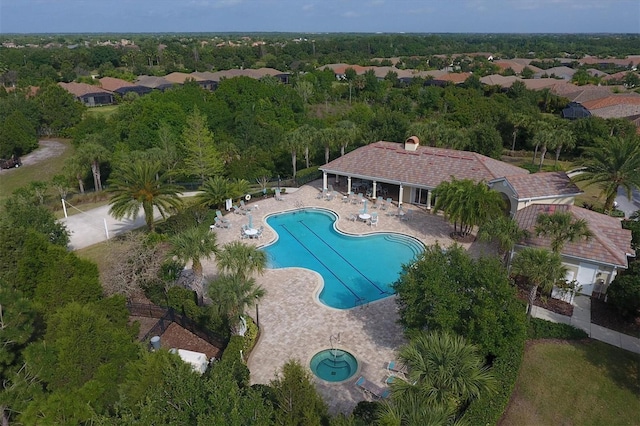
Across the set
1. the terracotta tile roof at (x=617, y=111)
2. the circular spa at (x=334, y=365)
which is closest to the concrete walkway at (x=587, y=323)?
the circular spa at (x=334, y=365)

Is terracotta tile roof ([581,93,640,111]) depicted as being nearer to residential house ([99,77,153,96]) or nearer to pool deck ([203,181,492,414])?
pool deck ([203,181,492,414])

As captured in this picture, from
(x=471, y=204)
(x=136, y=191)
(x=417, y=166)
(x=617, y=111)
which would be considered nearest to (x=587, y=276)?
(x=471, y=204)

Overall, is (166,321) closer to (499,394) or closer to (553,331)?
(499,394)

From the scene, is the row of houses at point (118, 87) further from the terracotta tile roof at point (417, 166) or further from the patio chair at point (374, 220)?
the patio chair at point (374, 220)

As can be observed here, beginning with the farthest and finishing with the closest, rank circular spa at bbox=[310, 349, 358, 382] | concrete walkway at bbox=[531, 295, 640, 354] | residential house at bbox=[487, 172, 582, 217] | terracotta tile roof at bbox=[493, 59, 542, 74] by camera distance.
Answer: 1. terracotta tile roof at bbox=[493, 59, 542, 74]
2. residential house at bbox=[487, 172, 582, 217]
3. concrete walkway at bbox=[531, 295, 640, 354]
4. circular spa at bbox=[310, 349, 358, 382]

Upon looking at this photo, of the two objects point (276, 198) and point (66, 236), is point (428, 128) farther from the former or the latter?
point (66, 236)

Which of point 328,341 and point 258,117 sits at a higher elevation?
point 258,117

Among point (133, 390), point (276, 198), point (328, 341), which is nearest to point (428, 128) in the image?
point (276, 198)

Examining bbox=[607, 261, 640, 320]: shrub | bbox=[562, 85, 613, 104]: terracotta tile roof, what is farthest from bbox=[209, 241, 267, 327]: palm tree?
bbox=[562, 85, 613, 104]: terracotta tile roof
